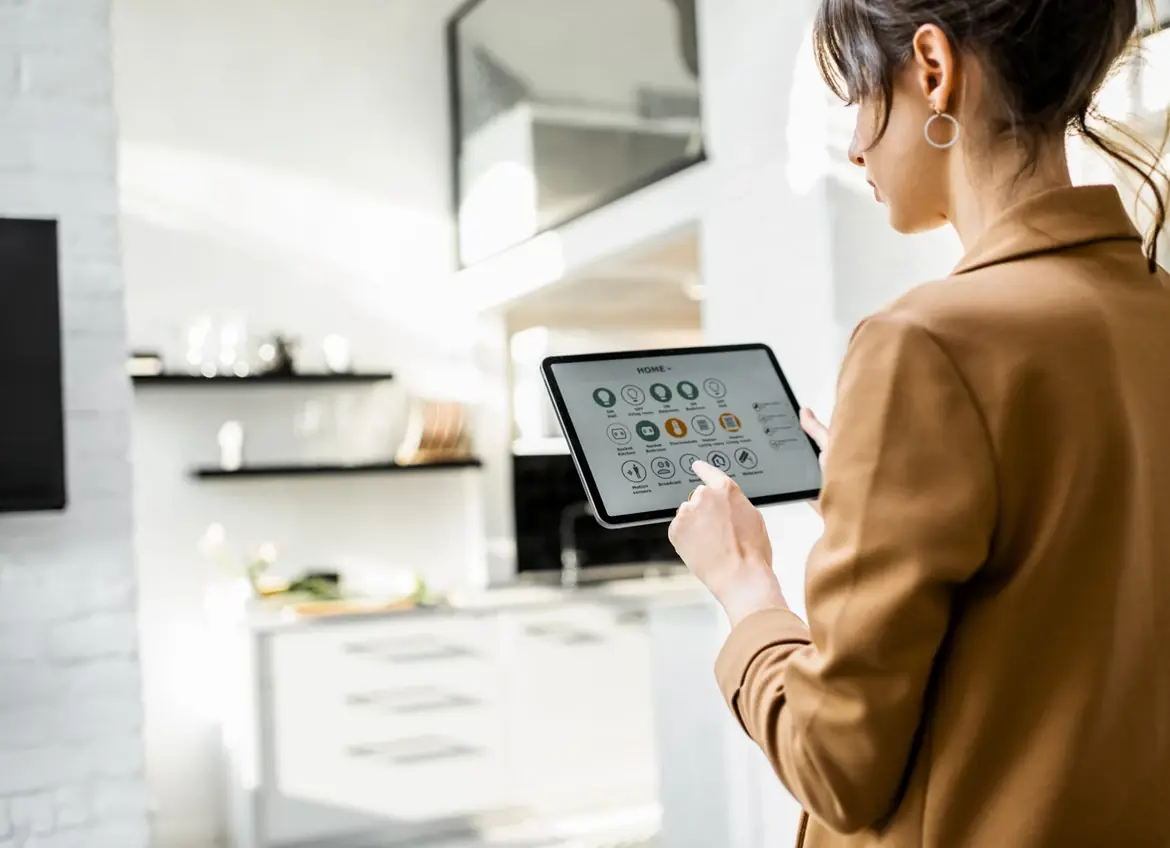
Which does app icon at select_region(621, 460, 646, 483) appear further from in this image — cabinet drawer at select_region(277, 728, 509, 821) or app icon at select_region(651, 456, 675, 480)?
cabinet drawer at select_region(277, 728, 509, 821)

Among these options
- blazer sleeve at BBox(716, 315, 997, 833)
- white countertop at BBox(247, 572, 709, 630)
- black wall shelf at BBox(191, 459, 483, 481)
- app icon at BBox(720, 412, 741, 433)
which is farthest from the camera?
black wall shelf at BBox(191, 459, 483, 481)

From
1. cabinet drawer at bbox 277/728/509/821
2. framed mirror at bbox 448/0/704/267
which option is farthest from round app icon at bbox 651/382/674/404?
cabinet drawer at bbox 277/728/509/821

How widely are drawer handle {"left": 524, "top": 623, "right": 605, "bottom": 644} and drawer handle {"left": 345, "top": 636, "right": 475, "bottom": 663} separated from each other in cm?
26

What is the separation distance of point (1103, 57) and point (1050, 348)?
0.22m

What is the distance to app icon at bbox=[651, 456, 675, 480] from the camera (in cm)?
115

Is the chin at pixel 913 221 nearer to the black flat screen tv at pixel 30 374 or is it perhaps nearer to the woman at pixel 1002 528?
the woman at pixel 1002 528

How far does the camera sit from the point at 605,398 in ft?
3.91

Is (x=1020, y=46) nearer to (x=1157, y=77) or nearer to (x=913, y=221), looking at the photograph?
(x=913, y=221)

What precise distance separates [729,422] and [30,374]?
1674 mm

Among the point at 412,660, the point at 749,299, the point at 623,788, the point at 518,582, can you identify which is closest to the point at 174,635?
the point at 412,660

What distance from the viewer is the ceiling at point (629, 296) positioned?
4.16m

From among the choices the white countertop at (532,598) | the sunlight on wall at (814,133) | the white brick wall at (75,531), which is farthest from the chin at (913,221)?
the white countertop at (532,598)

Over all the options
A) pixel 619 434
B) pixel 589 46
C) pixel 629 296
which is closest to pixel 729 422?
pixel 619 434

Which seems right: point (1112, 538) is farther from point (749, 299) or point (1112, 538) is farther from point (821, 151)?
point (749, 299)
